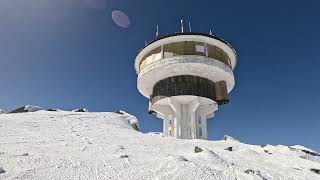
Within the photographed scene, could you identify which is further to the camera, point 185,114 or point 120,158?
point 185,114

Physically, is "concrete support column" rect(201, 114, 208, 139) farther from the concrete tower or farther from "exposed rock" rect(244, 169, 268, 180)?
"exposed rock" rect(244, 169, 268, 180)

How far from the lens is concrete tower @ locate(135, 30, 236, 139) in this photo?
27.0 meters

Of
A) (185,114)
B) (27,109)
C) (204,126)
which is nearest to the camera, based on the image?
(27,109)

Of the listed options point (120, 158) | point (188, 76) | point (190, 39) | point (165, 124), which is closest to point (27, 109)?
point (165, 124)

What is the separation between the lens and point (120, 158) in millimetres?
9531

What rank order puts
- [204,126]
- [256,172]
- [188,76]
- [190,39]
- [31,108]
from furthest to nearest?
[204,126] → [190,39] → [188,76] → [31,108] → [256,172]

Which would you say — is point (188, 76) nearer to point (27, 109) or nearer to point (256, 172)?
point (27, 109)

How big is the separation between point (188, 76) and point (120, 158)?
61.3ft

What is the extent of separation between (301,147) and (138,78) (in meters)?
17.2

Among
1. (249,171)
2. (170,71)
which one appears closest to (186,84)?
A: (170,71)

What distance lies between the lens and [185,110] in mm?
28828

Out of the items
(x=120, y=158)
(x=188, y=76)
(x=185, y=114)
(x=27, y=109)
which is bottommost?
(x=120, y=158)

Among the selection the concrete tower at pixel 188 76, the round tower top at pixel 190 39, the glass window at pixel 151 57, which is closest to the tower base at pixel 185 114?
the concrete tower at pixel 188 76

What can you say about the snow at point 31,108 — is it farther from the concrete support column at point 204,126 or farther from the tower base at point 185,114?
the concrete support column at point 204,126
